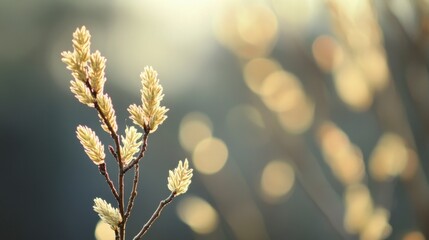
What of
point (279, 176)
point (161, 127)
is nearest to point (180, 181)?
point (279, 176)

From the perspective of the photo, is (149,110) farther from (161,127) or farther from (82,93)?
(161,127)

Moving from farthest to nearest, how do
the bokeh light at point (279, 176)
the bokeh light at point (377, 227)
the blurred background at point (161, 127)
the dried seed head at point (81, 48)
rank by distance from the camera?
the blurred background at point (161, 127) < the bokeh light at point (279, 176) < the bokeh light at point (377, 227) < the dried seed head at point (81, 48)

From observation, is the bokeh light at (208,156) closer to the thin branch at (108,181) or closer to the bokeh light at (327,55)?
the bokeh light at (327,55)

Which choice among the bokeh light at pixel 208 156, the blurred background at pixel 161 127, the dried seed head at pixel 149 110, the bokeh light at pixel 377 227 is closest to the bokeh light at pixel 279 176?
the bokeh light at pixel 208 156

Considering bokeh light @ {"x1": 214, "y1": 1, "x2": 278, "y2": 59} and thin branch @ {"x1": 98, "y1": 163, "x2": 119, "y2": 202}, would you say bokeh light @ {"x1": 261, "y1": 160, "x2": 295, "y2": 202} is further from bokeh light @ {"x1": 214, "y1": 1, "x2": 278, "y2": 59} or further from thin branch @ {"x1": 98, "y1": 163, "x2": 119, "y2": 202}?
thin branch @ {"x1": 98, "y1": 163, "x2": 119, "y2": 202}

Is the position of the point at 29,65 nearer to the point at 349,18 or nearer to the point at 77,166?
the point at 77,166

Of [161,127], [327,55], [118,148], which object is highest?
[118,148]

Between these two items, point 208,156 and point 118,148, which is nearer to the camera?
point 118,148

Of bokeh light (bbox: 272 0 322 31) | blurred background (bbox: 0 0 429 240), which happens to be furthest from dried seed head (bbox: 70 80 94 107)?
blurred background (bbox: 0 0 429 240)
